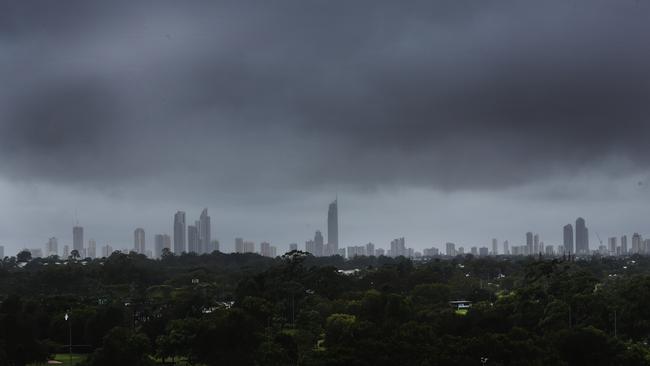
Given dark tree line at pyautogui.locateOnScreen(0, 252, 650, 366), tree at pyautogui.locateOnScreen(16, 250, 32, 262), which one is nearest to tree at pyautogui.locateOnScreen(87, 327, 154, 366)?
dark tree line at pyautogui.locateOnScreen(0, 252, 650, 366)

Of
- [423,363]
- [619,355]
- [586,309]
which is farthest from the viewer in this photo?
[586,309]

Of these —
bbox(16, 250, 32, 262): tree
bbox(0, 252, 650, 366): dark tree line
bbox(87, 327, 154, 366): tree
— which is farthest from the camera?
bbox(16, 250, 32, 262): tree

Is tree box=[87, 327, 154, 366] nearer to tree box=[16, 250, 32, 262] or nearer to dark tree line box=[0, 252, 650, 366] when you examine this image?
dark tree line box=[0, 252, 650, 366]

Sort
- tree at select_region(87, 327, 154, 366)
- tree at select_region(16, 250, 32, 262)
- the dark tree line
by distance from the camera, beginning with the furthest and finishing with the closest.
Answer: tree at select_region(16, 250, 32, 262) → tree at select_region(87, 327, 154, 366) → the dark tree line

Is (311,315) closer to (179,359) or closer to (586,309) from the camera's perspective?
(179,359)

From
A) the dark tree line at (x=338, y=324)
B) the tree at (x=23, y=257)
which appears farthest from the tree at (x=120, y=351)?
the tree at (x=23, y=257)

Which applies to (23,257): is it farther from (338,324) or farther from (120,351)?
(120,351)

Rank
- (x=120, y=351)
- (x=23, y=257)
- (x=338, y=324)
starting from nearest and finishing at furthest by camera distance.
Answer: (x=120, y=351)
(x=338, y=324)
(x=23, y=257)

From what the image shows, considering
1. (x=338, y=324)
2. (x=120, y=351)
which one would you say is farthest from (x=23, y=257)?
(x=120, y=351)

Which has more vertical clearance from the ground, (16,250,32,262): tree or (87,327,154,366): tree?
(16,250,32,262): tree

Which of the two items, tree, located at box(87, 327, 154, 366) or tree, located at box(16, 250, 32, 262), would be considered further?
tree, located at box(16, 250, 32, 262)

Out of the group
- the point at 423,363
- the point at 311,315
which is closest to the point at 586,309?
the point at 311,315
